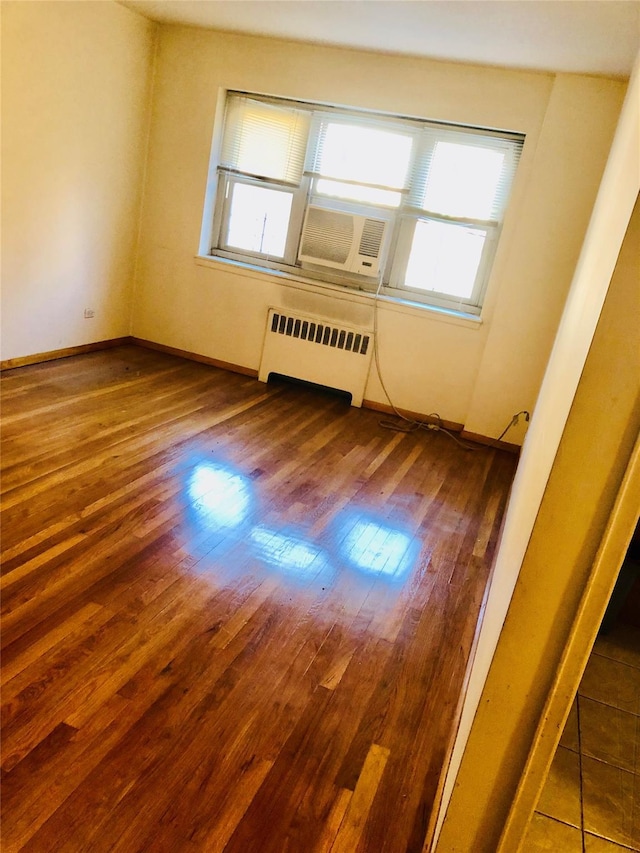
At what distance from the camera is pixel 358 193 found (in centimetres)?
444

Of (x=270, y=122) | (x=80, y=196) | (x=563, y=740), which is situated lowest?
(x=563, y=740)

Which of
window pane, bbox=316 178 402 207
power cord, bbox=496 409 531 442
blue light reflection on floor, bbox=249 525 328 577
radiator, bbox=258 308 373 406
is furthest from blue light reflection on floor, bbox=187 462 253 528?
window pane, bbox=316 178 402 207

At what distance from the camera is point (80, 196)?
13.9 feet

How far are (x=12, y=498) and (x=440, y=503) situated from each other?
210cm

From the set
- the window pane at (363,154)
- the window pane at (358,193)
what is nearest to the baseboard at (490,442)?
the window pane at (358,193)

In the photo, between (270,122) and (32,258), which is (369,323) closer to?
(270,122)

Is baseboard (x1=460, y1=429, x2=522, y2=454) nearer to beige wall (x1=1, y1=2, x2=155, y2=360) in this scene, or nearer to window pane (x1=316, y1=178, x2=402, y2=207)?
window pane (x1=316, y1=178, x2=402, y2=207)

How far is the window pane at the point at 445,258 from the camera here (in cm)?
427

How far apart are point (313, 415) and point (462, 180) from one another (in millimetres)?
1959

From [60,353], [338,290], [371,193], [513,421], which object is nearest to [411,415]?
[513,421]

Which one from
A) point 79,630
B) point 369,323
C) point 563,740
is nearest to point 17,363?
point 369,323

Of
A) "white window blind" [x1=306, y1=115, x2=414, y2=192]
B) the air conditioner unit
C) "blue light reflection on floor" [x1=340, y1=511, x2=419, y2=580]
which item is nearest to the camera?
"blue light reflection on floor" [x1=340, y1=511, x2=419, y2=580]

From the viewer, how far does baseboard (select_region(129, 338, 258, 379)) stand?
4.95 metres

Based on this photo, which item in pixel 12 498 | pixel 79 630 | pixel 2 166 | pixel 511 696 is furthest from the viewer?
pixel 2 166
